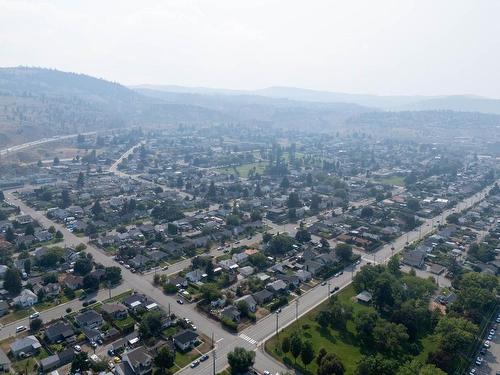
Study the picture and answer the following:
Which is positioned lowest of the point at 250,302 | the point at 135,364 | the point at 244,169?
the point at 244,169

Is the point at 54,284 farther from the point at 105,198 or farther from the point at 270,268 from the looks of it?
the point at 105,198

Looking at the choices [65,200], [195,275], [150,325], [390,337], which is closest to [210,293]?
[195,275]

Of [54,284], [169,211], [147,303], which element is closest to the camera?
[147,303]

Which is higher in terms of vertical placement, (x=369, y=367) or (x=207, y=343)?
(x=369, y=367)

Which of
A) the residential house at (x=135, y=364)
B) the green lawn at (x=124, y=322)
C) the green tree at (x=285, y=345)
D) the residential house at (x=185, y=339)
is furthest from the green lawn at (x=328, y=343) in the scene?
the green lawn at (x=124, y=322)

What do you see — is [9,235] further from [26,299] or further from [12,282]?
[26,299]

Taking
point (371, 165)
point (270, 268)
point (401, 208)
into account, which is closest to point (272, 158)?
point (371, 165)
